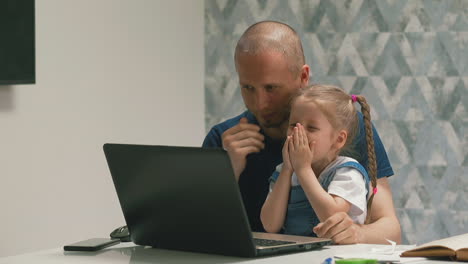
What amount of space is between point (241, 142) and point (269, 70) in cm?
21

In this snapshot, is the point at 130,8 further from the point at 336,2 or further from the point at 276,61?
the point at 276,61

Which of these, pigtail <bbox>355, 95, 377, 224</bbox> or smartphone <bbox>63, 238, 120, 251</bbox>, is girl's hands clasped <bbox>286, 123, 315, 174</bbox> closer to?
pigtail <bbox>355, 95, 377, 224</bbox>

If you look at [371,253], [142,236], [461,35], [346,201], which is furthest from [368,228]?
[461,35]

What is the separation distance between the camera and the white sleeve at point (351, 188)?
1976 millimetres

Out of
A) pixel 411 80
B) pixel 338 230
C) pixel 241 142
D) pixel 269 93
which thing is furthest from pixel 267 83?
pixel 411 80

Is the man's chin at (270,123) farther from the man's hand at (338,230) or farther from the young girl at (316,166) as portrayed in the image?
the man's hand at (338,230)

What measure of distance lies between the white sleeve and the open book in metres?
0.45

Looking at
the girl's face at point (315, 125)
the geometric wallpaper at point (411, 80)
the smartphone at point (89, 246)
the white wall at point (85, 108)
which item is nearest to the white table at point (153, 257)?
the smartphone at point (89, 246)

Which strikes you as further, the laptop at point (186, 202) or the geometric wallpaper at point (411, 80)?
the geometric wallpaper at point (411, 80)

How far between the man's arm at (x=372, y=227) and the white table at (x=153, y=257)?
0.20ft

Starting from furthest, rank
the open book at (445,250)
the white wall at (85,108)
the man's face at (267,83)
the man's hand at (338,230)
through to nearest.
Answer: the white wall at (85,108) < the man's face at (267,83) < the man's hand at (338,230) < the open book at (445,250)

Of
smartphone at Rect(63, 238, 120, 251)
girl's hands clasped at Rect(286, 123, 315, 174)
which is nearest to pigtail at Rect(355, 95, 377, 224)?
girl's hands clasped at Rect(286, 123, 315, 174)

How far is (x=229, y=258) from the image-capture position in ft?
5.13

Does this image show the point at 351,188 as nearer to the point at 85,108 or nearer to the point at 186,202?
the point at 186,202
